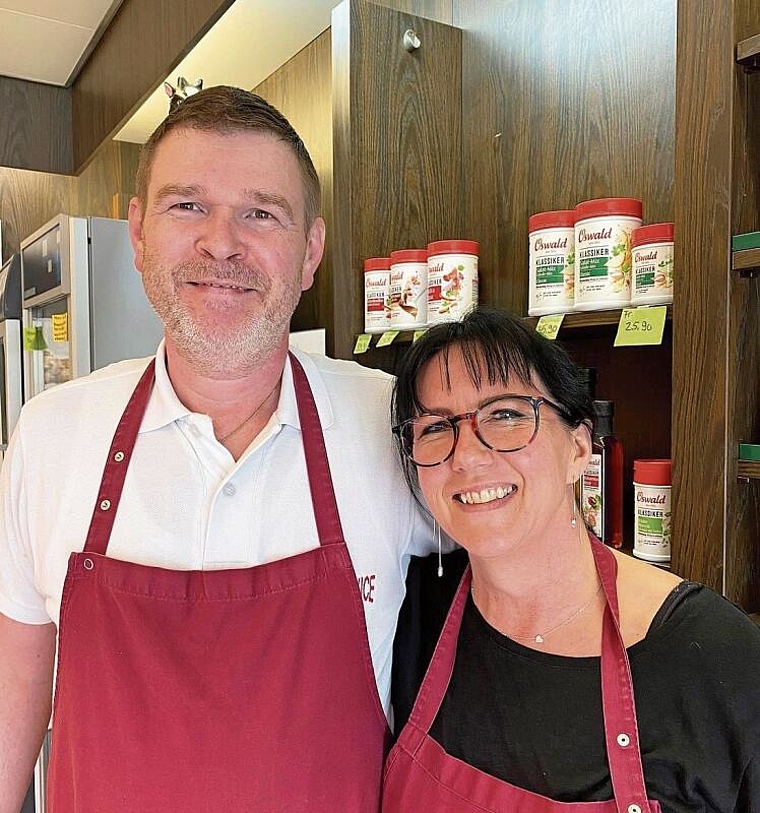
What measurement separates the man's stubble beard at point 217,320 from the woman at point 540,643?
23 cm

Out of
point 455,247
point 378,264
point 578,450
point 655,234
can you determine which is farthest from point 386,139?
point 578,450

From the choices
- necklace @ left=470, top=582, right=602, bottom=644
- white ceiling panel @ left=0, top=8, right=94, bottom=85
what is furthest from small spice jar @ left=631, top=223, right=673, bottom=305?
white ceiling panel @ left=0, top=8, right=94, bottom=85

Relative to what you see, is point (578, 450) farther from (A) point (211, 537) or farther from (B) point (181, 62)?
(B) point (181, 62)

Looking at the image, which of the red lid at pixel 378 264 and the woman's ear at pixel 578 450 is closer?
the woman's ear at pixel 578 450

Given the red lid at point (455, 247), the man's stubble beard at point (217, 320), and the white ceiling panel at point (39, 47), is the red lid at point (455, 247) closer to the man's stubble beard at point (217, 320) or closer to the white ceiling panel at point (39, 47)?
the man's stubble beard at point (217, 320)

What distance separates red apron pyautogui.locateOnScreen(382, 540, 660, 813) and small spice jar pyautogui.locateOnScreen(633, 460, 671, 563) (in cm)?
36

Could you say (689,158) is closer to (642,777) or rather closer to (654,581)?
(654,581)

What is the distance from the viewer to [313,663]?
1187 millimetres

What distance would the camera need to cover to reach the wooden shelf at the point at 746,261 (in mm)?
1262

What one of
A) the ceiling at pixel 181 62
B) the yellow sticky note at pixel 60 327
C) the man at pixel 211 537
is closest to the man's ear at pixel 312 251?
the man at pixel 211 537

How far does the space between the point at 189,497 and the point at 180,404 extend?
0.16 meters

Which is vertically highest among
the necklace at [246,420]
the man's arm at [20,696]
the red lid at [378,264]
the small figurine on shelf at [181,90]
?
the small figurine on shelf at [181,90]

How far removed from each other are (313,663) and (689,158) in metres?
1.00

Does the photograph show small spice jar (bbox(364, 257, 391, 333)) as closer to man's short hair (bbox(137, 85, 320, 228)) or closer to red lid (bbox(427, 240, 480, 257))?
red lid (bbox(427, 240, 480, 257))
